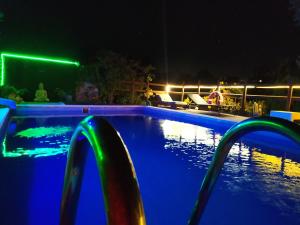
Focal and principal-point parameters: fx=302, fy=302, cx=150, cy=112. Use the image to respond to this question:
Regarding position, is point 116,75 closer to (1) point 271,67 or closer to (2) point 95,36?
(2) point 95,36

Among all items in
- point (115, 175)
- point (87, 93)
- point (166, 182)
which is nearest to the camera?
point (115, 175)

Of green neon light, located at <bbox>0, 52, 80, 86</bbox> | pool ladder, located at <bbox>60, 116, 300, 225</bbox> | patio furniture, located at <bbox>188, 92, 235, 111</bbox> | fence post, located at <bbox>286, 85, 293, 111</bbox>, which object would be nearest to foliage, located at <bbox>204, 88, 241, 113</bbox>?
patio furniture, located at <bbox>188, 92, 235, 111</bbox>

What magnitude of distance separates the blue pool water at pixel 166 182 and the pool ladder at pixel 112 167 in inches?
30.2

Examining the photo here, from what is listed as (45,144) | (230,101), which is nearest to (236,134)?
(45,144)

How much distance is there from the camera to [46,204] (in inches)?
146

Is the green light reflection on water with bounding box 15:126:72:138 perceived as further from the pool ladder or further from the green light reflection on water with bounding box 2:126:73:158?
the pool ladder

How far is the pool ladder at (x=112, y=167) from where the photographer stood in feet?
2.44

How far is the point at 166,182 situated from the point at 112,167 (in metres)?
4.05

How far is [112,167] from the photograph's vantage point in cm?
81

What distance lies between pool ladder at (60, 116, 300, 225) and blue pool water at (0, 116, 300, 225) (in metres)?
0.77

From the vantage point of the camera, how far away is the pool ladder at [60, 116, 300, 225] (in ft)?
2.44

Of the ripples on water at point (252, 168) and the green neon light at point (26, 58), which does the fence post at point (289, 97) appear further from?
the green neon light at point (26, 58)

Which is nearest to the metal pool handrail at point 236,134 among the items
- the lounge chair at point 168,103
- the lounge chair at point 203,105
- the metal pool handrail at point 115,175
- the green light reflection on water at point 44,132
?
the metal pool handrail at point 115,175

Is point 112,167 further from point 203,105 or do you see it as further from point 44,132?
point 203,105
